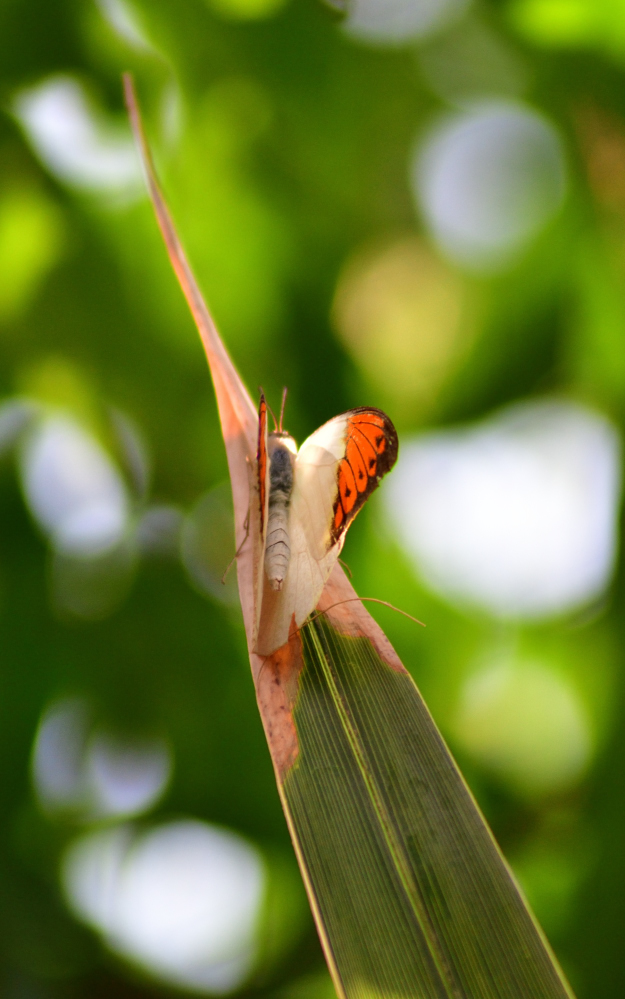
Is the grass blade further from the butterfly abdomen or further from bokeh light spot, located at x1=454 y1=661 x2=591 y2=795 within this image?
bokeh light spot, located at x1=454 y1=661 x2=591 y2=795

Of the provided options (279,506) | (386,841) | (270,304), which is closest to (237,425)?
(279,506)

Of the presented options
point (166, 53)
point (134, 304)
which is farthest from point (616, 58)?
point (134, 304)

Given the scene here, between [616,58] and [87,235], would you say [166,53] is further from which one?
[616,58]

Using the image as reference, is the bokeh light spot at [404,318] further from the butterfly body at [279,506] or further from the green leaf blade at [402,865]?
the green leaf blade at [402,865]

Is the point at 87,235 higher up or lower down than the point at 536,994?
higher up

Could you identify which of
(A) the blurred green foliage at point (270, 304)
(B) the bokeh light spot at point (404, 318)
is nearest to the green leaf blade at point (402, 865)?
(A) the blurred green foliage at point (270, 304)

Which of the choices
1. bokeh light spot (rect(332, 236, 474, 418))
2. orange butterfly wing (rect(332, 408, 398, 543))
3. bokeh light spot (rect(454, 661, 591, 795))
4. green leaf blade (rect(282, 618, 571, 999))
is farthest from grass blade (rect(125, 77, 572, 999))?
bokeh light spot (rect(332, 236, 474, 418))
